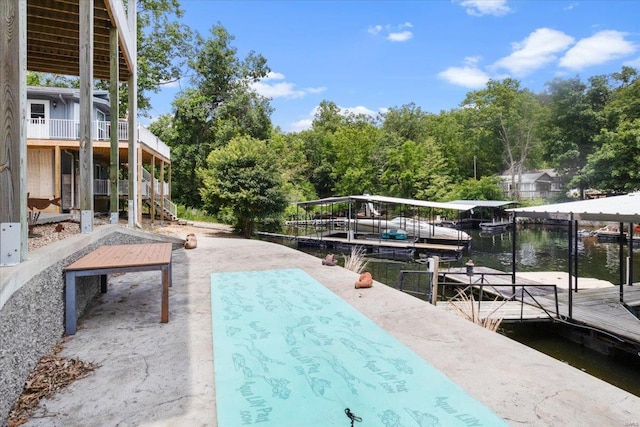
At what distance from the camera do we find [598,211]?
258 inches

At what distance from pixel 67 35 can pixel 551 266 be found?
17.7 metres

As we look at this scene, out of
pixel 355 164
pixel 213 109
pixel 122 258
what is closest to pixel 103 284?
pixel 122 258

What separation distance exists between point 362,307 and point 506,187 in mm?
44966

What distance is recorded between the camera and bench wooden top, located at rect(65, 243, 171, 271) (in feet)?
12.3

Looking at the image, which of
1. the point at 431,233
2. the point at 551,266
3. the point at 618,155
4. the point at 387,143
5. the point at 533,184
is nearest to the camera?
the point at 551,266

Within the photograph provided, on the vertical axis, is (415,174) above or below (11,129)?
above

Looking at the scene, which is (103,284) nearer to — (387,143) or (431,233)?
(431,233)

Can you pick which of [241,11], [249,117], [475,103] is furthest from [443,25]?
[249,117]

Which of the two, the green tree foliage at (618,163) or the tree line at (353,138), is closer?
the tree line at (353,138)

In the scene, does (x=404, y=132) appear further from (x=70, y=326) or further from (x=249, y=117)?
(x=70, y=326)

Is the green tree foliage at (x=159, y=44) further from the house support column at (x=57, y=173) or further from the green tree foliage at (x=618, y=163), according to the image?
the green tree foliage at (x=618, y=163)

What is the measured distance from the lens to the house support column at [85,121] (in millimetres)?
5184

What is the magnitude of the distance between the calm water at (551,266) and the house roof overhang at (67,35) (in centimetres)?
952

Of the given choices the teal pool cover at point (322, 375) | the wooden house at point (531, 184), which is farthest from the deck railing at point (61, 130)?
the wooden house at point (531, 184)
